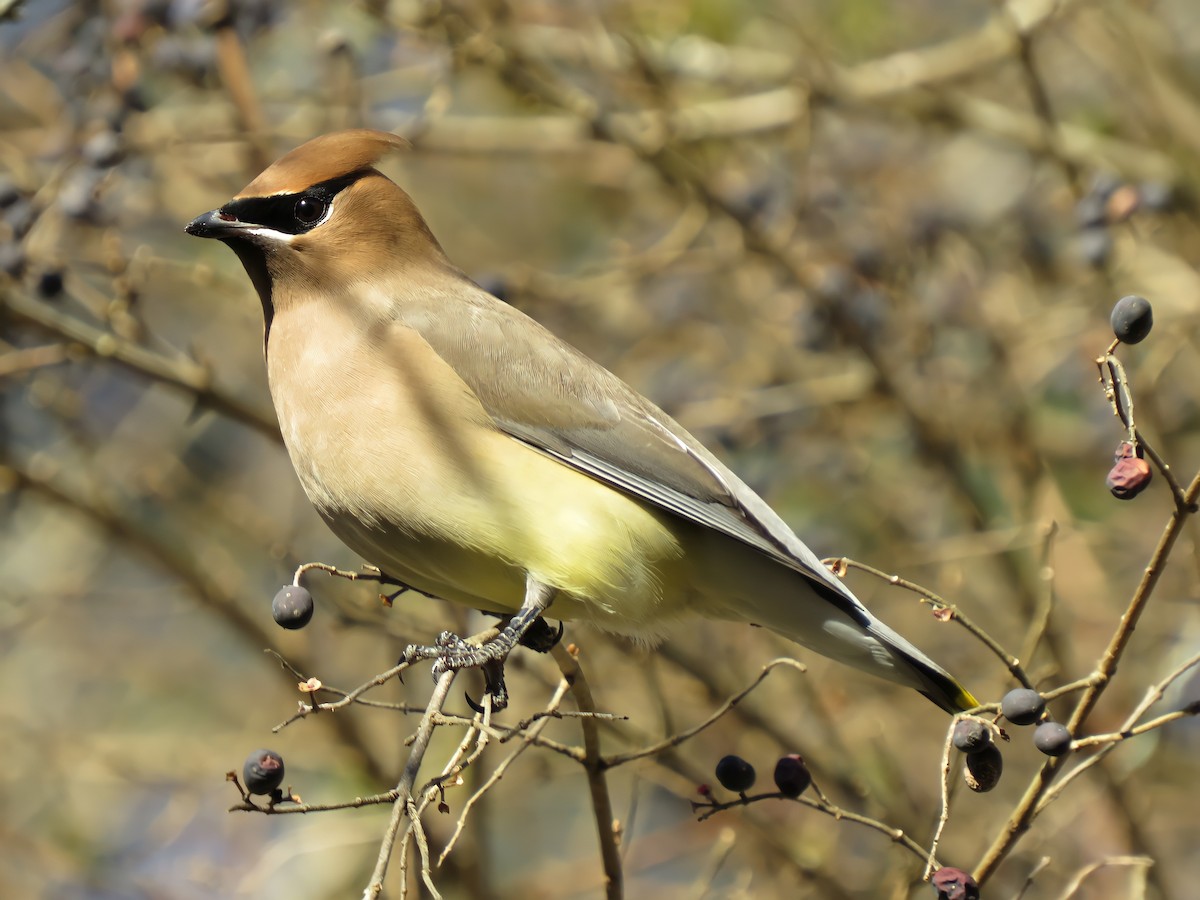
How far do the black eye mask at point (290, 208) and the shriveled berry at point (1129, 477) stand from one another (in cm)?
190

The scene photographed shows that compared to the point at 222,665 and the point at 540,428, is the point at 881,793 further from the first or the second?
the point at 222,665

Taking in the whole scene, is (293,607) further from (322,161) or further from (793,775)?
(322,161)

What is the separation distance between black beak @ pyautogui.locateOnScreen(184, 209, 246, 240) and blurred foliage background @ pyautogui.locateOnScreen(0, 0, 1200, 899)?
435mm

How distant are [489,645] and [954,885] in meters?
0.98

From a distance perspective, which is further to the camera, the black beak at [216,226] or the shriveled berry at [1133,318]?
the black beak at [216,226]

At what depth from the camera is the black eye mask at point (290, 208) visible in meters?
3.44

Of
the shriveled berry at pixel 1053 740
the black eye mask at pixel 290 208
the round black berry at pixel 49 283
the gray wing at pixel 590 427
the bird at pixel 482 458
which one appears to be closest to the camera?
the shriveled berry at pixel 1053 740

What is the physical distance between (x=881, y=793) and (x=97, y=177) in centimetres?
280

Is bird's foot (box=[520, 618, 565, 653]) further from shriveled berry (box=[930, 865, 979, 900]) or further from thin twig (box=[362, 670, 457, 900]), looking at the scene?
shriveled berry (box=[930, 865, 979, 900])

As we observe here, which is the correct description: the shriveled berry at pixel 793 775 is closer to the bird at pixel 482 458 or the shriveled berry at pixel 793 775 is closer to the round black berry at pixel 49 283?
the bird at pixel 482 458

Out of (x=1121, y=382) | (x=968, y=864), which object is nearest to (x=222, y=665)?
(x=968, y=864)

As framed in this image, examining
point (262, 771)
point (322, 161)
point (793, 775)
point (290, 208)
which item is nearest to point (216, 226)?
point (290, 208)

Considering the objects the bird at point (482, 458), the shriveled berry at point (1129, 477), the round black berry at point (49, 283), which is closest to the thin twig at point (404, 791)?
the bird at point (482, 458)

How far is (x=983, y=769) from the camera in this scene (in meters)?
2.65
